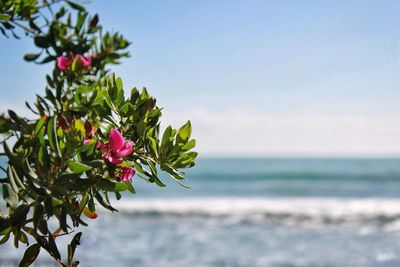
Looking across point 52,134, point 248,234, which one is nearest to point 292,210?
point 248,234

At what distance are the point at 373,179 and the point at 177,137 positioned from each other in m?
23.5

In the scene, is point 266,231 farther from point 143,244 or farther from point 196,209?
point 196,209

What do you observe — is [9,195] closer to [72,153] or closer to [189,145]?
[72,153]

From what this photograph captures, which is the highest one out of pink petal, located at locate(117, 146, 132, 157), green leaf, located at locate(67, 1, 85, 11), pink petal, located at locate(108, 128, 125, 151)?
green leaf, located at locate(67, 1, 85, 11)

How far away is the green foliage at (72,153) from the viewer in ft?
3.46

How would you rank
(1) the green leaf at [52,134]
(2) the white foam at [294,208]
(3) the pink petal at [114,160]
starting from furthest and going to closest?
(2) the white foam at [294,208] → (3) the pink petal at [114,160] → (1) the green leaf at [52,134]

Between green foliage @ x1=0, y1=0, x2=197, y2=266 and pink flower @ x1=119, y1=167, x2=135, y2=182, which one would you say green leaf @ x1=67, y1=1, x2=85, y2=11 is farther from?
pink flower @ x1=119, y1=167, x2=135, y2=182

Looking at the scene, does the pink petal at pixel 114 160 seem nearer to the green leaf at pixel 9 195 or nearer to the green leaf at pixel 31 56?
the green leaf at pixel 9 195

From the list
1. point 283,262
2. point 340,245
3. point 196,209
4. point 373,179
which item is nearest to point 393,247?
point 340,245

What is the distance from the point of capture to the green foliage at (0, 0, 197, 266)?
3.46ft

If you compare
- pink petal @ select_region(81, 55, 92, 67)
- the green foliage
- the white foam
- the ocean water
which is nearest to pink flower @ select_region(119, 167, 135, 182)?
the green foliage

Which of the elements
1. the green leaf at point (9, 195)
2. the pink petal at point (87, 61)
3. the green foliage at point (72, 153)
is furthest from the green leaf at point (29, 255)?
the pink petal at point (87, 61)

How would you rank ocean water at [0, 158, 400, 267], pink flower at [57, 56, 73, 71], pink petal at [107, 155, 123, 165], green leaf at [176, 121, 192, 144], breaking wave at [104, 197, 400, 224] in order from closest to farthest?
pink petal at [107, 155, 123, 165] < green leaf at [176, 121, 192, 144] < pink flower at [57, 56, 73, 71] < ocean water at [0, 158, 400, 267] < breaking wave at [104, 197, 400, 224]

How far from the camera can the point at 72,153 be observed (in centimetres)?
107
